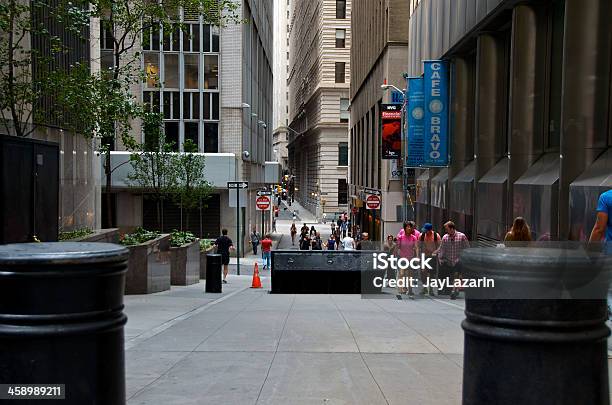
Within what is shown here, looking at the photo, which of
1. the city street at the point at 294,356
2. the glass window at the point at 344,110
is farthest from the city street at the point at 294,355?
the glass window at the point at 344,110

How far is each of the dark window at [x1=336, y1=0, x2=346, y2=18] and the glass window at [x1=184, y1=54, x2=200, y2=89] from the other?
37742 millimetres

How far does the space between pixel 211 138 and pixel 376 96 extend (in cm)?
1089

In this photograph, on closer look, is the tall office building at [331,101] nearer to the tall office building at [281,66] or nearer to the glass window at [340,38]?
the glass window at [340,38]

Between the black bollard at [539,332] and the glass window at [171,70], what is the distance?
4064 cm

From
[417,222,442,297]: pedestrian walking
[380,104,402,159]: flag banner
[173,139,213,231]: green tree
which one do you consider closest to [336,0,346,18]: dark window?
[380,104,402,159]: flag banner

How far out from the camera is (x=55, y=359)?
2684 millimetres

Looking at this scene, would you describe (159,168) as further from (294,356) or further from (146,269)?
(294,356)

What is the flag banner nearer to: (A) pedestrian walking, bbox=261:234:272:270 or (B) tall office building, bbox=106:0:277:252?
(A) pedestrian walking, bbox=261:234:272:270

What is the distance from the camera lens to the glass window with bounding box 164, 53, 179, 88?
41625 mm

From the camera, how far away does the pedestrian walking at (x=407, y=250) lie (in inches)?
572

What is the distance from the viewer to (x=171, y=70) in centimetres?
4172

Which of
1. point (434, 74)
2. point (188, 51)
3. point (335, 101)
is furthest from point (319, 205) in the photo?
point (434, 74)

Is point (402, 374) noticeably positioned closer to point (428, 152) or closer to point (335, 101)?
point (428, 152)

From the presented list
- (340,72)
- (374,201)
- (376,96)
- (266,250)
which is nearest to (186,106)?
(376,96)
